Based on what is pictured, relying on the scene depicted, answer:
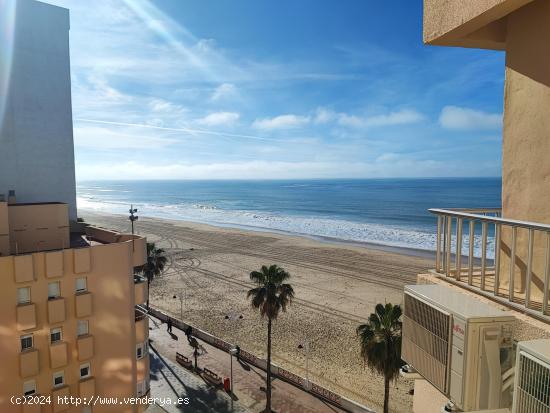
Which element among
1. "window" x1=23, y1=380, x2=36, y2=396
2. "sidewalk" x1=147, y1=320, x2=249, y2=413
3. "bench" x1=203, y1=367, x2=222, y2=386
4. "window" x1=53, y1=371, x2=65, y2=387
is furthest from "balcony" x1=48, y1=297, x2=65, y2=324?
"bench" x1=203, y1=367, x2=222, y2=386

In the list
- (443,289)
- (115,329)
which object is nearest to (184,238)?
(115,329)

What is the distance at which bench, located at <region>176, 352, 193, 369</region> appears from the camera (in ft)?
72.7

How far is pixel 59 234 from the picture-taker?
46.6 feet

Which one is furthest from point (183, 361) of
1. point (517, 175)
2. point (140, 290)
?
point (517, 175)

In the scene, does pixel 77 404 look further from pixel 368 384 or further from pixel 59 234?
pixel 368 384

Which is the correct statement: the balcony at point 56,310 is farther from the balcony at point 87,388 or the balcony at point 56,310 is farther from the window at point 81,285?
the balcony at point 87,388

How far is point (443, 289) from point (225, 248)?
52.3m

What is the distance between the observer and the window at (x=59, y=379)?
11.5 meters

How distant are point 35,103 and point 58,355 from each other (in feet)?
39.2

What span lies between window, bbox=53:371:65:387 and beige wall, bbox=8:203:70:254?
185 inches

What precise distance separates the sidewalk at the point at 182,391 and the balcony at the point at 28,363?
778 centimetres

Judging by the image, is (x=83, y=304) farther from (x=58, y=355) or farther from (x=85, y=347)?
(x=58, y=355)

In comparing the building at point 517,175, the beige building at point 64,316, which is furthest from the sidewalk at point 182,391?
the building at point 517,175

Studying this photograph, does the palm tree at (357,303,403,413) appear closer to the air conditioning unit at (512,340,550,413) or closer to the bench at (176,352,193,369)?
the air conditioning unit at (512,340,550,413)
